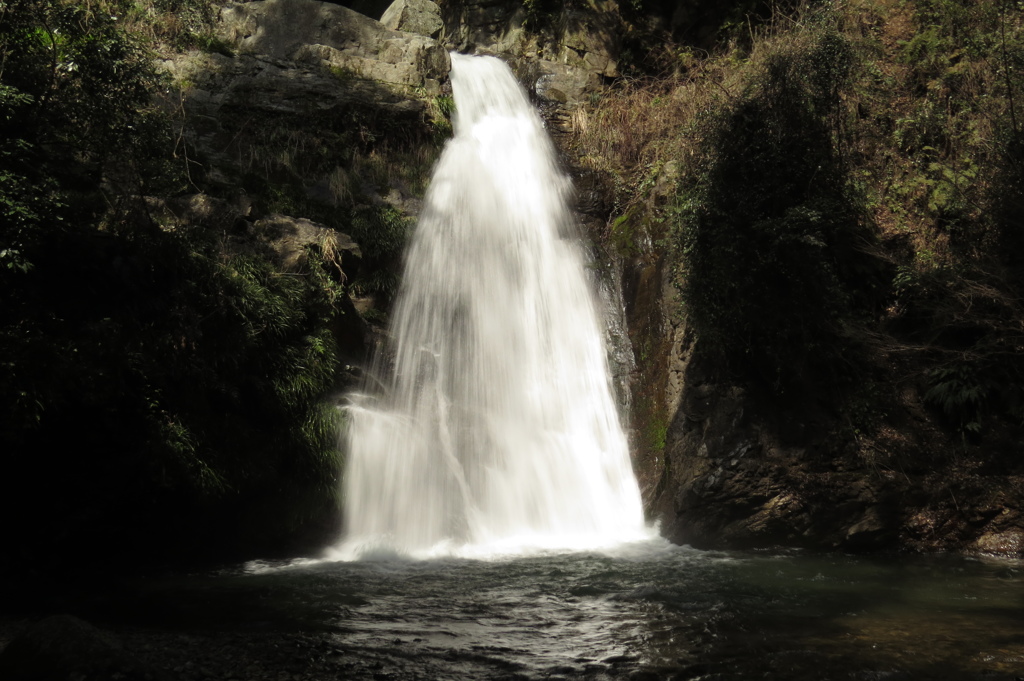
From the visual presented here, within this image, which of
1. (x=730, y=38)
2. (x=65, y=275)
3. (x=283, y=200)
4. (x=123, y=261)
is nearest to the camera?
(x=65, y=275)

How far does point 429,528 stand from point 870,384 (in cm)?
651

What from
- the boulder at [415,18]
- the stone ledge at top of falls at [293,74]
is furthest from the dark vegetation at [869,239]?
the boulder at [415,18]

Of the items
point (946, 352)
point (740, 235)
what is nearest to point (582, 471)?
point (740, 235)

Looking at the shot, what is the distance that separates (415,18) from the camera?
19859mm

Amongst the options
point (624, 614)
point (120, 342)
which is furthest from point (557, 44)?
point (624, 614)

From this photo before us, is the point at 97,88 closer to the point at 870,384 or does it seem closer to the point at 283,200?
the point at 283,200

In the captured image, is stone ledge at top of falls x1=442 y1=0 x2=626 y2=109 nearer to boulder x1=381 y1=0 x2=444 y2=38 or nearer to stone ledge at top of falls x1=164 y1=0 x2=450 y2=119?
boulder x1=381 y1=0 x2=444 y2=38

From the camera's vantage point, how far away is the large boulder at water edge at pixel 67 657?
173 inches

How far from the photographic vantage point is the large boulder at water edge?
439 cm

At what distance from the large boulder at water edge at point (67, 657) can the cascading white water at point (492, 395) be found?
4.98m

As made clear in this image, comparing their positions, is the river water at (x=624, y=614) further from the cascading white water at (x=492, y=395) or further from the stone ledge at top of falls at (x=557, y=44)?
the stone ledge at top of falls at (x=557, y=44)

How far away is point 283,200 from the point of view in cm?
1398

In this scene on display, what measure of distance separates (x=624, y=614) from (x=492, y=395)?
19.6ft

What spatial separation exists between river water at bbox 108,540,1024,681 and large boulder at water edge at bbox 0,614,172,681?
718 millimetres
